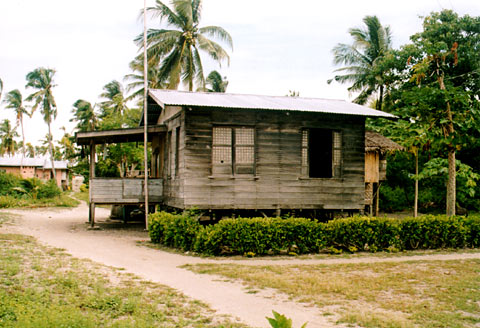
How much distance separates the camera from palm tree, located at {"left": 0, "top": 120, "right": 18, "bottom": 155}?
74.2 m

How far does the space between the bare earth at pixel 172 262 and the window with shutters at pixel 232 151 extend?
12.6ft

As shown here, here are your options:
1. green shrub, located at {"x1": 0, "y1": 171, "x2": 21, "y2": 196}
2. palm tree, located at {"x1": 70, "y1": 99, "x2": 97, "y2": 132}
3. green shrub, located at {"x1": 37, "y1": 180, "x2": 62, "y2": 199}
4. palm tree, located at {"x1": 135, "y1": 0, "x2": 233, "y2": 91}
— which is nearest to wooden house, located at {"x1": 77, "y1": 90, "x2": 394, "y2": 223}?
palm tree, located at {"x1": 135, "y1": 0, "x2": 233, "y2": 91}

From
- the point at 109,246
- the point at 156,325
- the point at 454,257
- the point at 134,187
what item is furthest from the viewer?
the point at 134,187

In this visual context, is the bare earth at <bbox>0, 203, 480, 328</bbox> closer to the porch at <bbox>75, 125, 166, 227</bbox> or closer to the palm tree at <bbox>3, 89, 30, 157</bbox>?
the porch at <bbox>75, 125, 166, 227</bbox>

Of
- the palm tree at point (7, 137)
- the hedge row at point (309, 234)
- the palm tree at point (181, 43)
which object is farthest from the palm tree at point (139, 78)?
the palm tree at point (7, 137)

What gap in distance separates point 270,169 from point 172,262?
18.9ft

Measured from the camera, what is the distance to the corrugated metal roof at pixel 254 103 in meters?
15.9

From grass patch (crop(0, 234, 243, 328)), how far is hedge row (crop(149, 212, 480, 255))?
369cm

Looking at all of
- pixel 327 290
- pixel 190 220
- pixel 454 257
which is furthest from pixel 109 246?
pixel 454 257

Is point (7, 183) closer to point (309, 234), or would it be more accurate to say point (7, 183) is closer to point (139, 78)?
point (139, 78)

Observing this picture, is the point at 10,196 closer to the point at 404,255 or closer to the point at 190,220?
the point at 190,220

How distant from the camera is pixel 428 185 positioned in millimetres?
29234

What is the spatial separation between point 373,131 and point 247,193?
431 inches

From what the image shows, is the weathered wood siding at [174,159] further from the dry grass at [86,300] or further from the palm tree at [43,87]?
the palm tree at [43,87]
